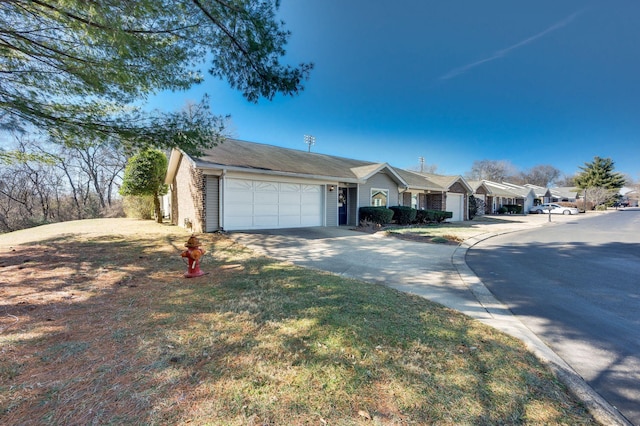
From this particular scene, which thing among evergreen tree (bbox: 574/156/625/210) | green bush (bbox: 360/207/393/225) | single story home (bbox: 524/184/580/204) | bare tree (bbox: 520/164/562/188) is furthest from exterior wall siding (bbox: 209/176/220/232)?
bare tree (bbox: 520/164/562/188)

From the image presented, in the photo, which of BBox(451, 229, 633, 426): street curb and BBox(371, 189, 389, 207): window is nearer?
BBox(451, 229, 633, 426): street curb

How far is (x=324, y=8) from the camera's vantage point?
9672mm

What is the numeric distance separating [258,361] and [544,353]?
2.98 meters

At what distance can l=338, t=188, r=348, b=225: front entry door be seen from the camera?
15.8 metres

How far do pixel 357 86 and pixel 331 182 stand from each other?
5975mm

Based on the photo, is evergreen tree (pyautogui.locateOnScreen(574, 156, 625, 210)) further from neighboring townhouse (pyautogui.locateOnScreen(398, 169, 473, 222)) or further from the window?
the window

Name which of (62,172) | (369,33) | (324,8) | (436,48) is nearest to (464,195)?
(436,48)

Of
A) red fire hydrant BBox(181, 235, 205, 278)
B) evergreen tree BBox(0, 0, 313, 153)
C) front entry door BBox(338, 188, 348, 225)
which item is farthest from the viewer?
front entry door BBox(338, 188, 348, 225)

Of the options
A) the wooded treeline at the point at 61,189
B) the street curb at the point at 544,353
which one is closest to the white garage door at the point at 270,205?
the street curb at the point at 544,353

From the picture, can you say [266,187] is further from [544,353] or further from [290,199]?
[544,353]

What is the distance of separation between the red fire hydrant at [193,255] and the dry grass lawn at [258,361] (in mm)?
696

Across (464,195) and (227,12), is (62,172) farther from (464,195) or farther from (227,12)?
(464,195)

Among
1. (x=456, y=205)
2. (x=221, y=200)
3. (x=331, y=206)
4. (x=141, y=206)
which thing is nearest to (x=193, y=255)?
(x=221, y=200)

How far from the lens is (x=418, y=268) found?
21.5ft
